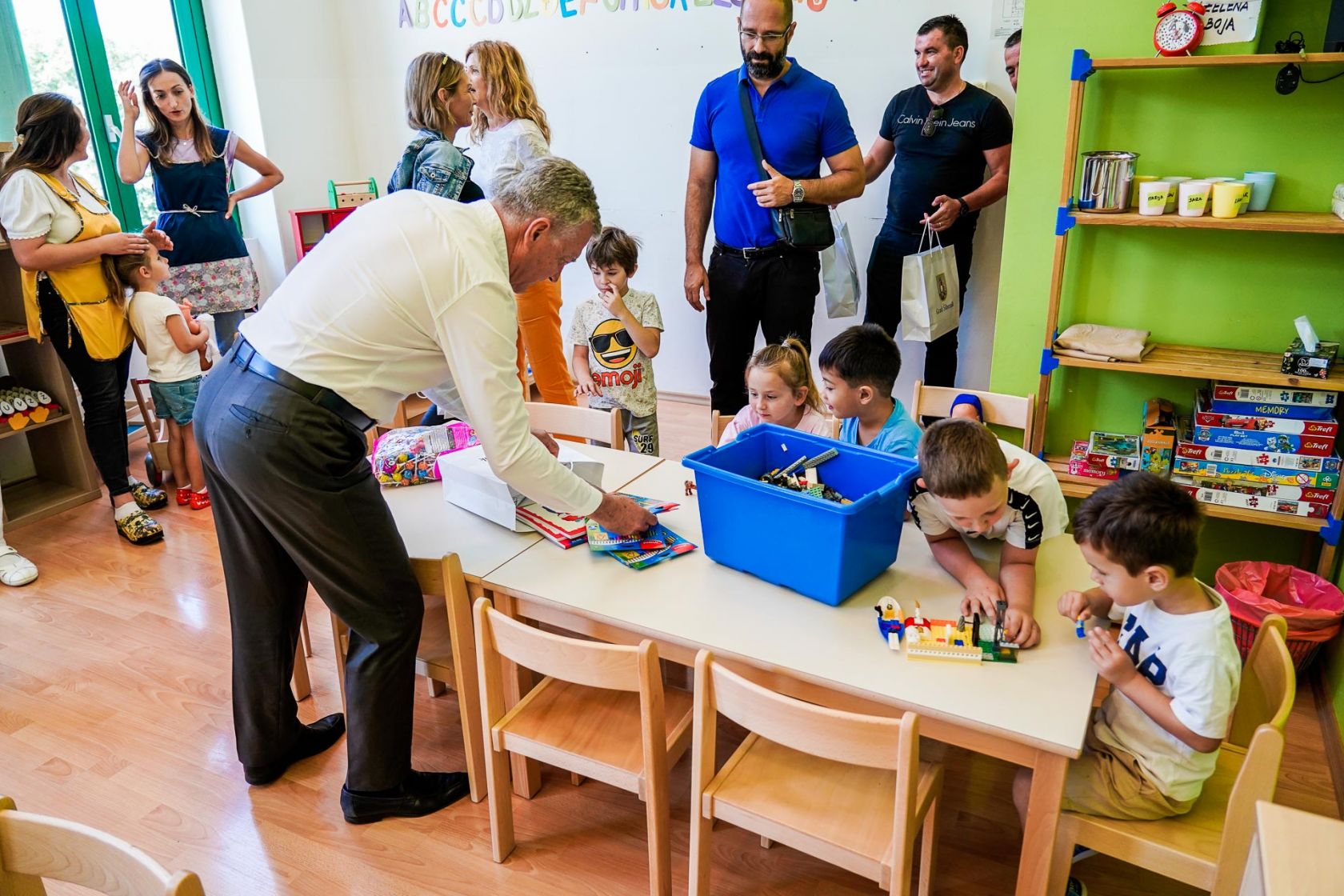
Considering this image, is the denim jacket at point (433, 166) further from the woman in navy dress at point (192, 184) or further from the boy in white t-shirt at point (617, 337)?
the woman in navy dress at point (192, 184)

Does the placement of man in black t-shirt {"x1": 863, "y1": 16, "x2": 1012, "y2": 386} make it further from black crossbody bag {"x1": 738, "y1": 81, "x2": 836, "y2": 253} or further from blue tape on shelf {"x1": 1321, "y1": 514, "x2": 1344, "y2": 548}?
blue tape on shelf {"x1": 1321, "y1": 514, "x2": 1344, "y2": 548}

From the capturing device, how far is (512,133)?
10.1ft

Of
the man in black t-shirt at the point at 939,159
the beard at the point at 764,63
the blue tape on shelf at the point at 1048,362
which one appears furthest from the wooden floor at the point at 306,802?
the beard at the point at 764,63

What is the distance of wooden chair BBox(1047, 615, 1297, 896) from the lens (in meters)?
1.28

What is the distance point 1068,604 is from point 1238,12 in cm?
176

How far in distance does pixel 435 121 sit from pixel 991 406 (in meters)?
2.03

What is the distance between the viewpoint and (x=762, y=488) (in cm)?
158

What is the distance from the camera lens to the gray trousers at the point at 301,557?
1.69 metres

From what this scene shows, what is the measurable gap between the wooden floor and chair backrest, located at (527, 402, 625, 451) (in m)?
0.81

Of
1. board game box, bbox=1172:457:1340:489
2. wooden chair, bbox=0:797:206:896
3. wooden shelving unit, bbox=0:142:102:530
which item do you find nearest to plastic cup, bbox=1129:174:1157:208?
board game box, bbox=1172:457:1340:489

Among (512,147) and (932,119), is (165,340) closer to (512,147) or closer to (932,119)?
(512,147)

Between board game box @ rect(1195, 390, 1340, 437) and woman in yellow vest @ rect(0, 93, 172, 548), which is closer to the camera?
board game box @ rect(1195, 390, 1340, 437)

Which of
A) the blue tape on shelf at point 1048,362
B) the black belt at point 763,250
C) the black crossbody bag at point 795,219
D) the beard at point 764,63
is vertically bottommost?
the blue tape on shelf at point 1048,362

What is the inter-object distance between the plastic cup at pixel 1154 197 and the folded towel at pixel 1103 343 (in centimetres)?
36
